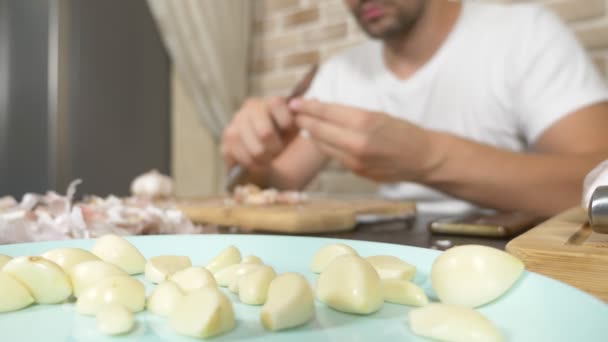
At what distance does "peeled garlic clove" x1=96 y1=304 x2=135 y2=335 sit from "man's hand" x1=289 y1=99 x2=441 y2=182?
0.70 metres

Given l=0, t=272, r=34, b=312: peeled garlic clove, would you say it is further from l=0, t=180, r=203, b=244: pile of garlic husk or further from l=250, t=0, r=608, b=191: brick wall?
l=250, t=0, r=608, b=191: brick wall

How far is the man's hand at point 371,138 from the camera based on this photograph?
87cm

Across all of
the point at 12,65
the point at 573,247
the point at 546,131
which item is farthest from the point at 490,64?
the point at 12,65

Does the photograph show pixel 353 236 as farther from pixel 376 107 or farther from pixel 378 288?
pixel 376 107

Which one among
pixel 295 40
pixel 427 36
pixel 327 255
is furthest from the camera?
pixel 295 40

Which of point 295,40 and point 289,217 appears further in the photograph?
point 295,40

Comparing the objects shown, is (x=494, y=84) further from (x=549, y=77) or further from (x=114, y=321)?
(x=114, y=321)

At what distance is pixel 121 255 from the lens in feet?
1.00

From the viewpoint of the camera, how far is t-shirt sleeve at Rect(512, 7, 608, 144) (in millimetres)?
1077

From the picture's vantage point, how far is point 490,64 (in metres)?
1.25

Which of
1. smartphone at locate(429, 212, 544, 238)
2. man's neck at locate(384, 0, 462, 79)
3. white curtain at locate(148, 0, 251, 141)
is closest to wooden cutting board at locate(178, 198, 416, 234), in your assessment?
smartphone at locate(429, 212, 544, 238)

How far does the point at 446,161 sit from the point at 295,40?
1.20 meters

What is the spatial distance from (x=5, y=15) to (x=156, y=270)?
1.83 meters

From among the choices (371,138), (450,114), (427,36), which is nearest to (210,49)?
(427,36)
